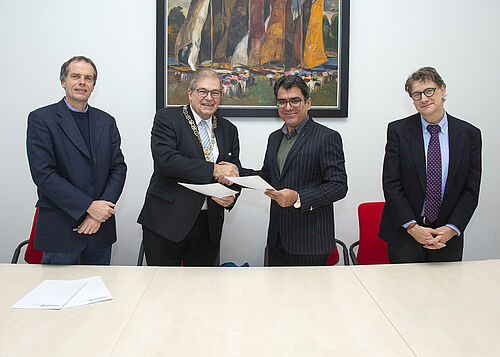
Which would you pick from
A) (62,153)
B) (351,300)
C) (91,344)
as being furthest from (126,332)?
(62,153)

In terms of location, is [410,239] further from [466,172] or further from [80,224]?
[80,224]

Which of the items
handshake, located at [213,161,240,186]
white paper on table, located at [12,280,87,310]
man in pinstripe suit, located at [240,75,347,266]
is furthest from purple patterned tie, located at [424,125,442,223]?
white paper on table, located at [12,280,87,310]

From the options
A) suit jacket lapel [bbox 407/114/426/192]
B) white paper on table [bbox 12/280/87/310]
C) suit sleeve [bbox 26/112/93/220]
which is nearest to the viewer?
white paper on table [bbox 12/280/87/310]

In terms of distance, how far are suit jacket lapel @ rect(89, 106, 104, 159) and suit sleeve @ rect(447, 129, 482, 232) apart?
1952 millimetres

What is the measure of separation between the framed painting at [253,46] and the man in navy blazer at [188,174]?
94cm

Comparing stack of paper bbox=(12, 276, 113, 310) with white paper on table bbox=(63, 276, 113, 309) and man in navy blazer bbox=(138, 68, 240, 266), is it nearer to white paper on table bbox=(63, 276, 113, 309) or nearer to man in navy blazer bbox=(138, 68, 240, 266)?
white paper on table bbox=(63, 276, 113, 309)

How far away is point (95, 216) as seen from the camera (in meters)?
2.02

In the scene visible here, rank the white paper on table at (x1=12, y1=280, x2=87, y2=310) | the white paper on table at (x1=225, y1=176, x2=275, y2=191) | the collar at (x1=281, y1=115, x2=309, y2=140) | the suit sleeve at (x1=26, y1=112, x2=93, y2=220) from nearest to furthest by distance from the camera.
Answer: the white paper on table at (x1=12, y1=280, x2=87, y2=310) → the white paper on table at (x1=225, y1=176, x2=275, y2=191) → the suit sleeve at (x1=26, y1=112, x2=93, y2=220) → the collar at (x1=281, y1=115, x2=309, y2=140)

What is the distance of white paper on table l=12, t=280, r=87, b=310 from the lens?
1509mm

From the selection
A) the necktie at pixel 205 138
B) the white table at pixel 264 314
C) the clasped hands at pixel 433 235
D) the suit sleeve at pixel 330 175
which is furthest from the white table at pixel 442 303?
the necktie at pixel 205 138

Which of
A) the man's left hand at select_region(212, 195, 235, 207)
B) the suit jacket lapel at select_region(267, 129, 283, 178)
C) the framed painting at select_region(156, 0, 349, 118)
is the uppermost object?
the framed painting at select_region(156, 0, 349, 118)

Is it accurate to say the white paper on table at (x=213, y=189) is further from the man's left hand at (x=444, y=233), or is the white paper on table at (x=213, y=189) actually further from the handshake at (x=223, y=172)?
the man's left hand at (x=444, y=233)

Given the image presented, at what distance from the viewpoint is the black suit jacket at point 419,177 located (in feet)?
6.71

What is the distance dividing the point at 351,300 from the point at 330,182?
0.73 meters
